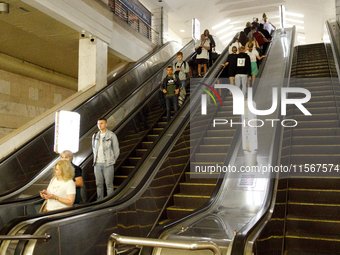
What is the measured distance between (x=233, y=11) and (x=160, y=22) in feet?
18.9

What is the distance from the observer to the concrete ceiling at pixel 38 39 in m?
7.95

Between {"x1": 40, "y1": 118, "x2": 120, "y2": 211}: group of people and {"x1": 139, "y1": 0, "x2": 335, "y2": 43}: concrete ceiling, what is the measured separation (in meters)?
12.4

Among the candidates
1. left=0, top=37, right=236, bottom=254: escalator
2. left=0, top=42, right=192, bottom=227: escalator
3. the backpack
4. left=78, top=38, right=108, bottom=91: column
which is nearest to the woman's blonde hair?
left=0, top=37, right=236, bottom=254: escalator

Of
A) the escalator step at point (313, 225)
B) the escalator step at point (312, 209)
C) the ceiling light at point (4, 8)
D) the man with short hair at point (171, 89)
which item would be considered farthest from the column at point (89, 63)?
the escalator step at point (313, 225)

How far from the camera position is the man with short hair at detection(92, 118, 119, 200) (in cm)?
546

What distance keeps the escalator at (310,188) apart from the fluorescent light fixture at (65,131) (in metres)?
3.21

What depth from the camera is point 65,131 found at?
5176 millimetres

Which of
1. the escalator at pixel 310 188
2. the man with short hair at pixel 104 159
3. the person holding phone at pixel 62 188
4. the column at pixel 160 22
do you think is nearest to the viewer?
the escalator at pixel 310 188

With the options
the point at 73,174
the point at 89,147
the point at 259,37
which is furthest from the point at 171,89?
the point at 259,37

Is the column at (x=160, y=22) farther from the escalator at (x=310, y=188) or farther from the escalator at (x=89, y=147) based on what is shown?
the escalator at (x=310, y=188)

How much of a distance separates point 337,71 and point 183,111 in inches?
150

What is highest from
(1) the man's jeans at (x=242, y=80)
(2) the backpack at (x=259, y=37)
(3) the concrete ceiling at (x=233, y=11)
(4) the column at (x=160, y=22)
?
(3) the concrete ceiling at (x=233, y=11)

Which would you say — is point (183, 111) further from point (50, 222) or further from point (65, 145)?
point (50, 222)

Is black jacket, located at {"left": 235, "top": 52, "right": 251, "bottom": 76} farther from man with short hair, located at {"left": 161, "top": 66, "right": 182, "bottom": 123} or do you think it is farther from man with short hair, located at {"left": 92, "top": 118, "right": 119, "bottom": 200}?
man with short hair, located at {"left": 92, "top": 118, "right": 119, "bottom": 200}
